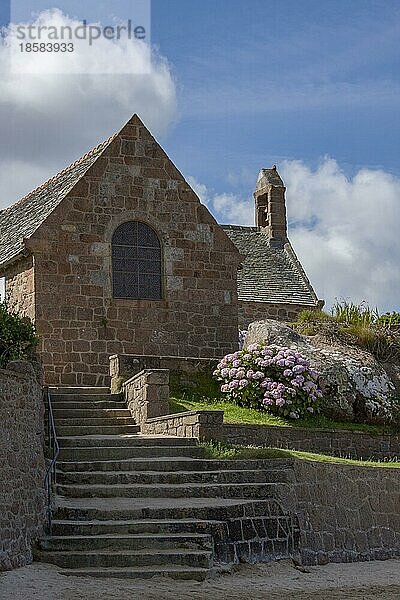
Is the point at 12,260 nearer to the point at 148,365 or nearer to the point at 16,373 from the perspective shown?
the point at 148,365

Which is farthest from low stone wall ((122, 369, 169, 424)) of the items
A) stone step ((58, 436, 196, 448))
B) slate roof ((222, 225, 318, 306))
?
slate roof ((222, 225, 318, 306))

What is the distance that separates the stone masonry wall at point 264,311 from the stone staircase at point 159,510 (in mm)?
13044

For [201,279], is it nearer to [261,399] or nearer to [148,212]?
[148,212]

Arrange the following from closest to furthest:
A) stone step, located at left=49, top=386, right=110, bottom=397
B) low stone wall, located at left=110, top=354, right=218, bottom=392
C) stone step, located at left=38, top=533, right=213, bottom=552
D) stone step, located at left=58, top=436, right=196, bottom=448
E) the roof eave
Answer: stone step, located at left=38, top=533, right=213, bottom=552 → stone step, located at left=58, top=436, right=196, bottom=448 → stone step, located at left=49, top=386, right=110, bottom=397 → low stone wall, located at left=110, top=354, right=218, bottom=392 → the roof eave

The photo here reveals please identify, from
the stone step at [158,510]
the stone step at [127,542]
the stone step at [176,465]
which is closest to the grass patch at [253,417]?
the stone step at [176,465]

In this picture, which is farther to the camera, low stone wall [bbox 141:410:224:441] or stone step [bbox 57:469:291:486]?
low stone wall [bbox 141:410:224:441]

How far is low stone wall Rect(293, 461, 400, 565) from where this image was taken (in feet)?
46.3

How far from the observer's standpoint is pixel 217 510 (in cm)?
1291

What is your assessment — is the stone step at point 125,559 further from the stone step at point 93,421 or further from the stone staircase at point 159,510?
the stone step at point 93,421

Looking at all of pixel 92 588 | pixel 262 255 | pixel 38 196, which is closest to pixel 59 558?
pixel 92 588

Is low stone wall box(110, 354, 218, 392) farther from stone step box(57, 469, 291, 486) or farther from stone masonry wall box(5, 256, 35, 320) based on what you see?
stone step box(57, 469, 291, 486)

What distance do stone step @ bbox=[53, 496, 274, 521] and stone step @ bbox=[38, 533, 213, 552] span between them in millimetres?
505

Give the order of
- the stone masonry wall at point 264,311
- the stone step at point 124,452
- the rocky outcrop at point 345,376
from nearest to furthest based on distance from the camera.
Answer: the stone step at point 124,452
the rocky outcrop at point 345,376
the stone masonry wall at point 264,311

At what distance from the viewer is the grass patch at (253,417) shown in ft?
60.3
